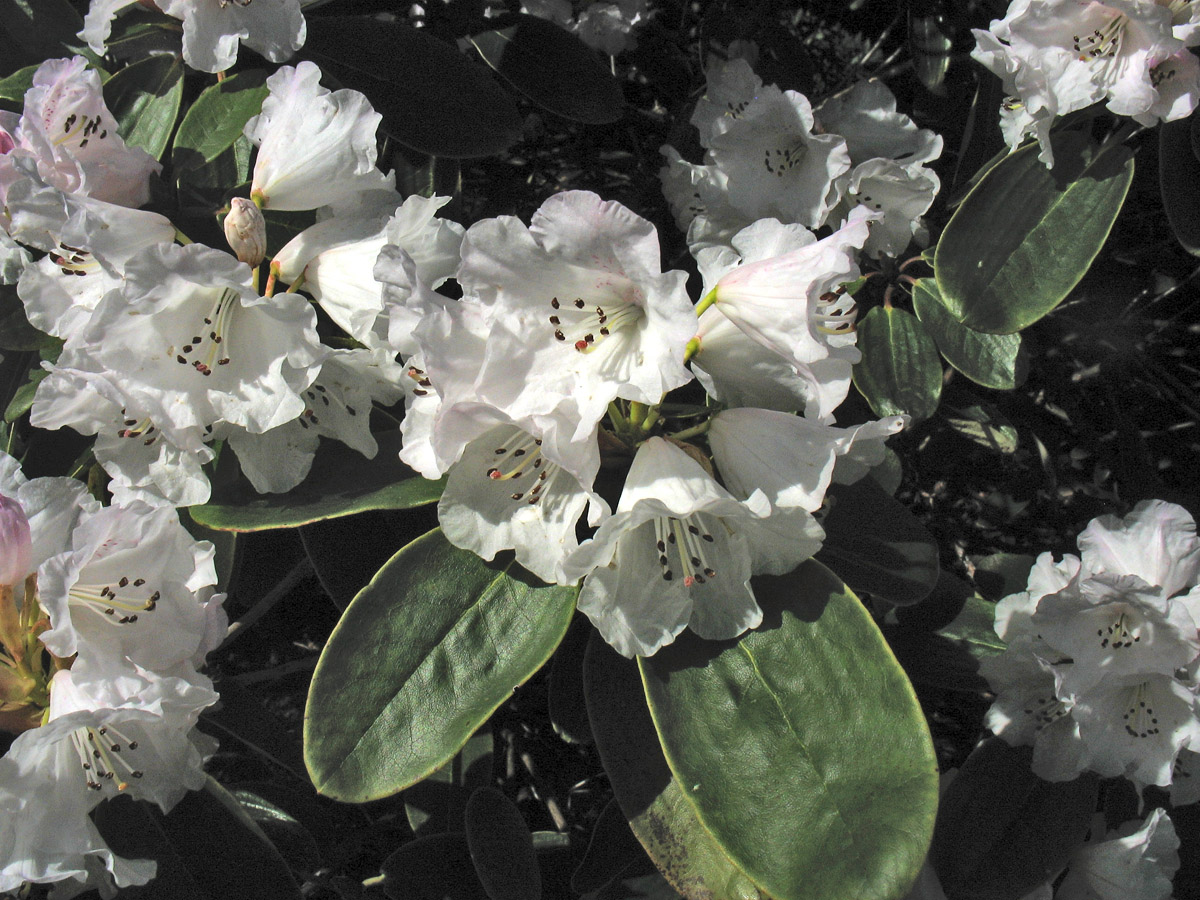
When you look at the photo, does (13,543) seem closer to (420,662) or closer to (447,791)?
(420,662)

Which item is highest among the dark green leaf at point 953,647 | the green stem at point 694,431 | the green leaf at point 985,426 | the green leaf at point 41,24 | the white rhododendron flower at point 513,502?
the green leaf at point 41,24

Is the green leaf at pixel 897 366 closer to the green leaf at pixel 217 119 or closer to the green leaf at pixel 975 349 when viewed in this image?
the green leaf at pixel 975 349

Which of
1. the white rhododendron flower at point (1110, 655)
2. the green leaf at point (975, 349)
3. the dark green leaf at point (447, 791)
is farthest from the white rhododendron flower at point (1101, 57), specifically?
the dark green leaf at point (447, 791)

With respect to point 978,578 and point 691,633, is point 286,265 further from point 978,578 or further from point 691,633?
point 978,578

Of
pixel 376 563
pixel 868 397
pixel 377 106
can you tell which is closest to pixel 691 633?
pixel 376 563

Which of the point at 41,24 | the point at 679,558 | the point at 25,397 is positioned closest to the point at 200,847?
the point at 25,397

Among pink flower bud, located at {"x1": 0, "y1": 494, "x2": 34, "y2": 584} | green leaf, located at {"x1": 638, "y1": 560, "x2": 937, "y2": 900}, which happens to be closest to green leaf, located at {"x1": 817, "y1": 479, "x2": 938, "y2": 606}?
green leaf, located at {"x1": 638, "y1": 560, "x2": 937, "y2": 900}
